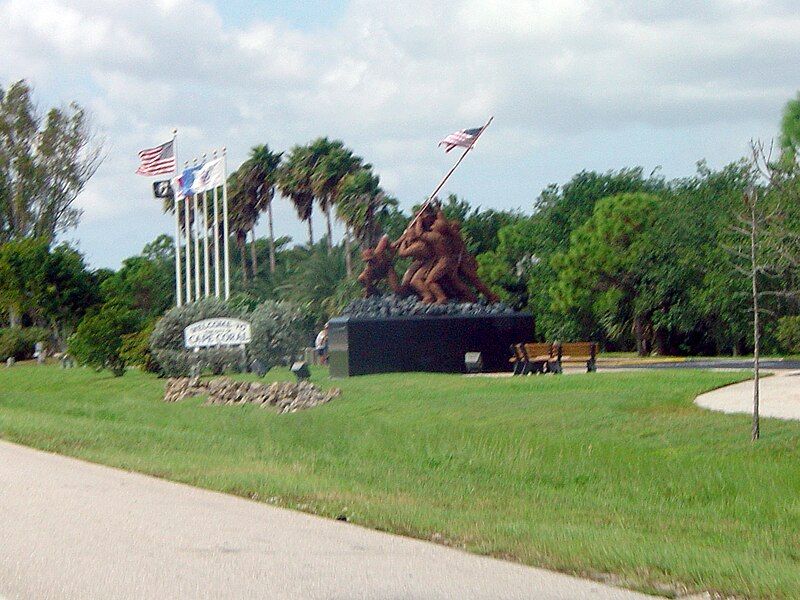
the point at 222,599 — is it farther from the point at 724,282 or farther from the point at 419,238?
the point at 724,282

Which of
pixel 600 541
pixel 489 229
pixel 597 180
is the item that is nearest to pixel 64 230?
pixel 489 229

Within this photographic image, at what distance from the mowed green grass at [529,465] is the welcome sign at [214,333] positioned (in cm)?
857

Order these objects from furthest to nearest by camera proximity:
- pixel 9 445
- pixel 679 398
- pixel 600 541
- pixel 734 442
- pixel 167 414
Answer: pixel 167 414, pixel 679 398, pixel 9 445, pixel 734 442, pixel 600 541

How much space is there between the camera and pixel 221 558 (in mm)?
8531

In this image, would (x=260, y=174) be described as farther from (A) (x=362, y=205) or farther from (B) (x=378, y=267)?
(B) (x=378, y=267)

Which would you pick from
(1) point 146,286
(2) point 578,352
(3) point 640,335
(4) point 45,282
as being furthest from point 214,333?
(1) point 146,286

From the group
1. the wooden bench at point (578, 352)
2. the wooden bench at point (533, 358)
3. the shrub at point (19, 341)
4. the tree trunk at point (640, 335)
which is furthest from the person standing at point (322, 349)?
the shrub at point (19, 341)

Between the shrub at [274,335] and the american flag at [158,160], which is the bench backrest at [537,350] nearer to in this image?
→ the shrub at [274,335]

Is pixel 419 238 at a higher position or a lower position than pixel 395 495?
higher

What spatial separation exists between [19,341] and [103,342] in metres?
23.4

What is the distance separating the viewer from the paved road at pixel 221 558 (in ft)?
24.7

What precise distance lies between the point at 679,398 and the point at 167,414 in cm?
1268

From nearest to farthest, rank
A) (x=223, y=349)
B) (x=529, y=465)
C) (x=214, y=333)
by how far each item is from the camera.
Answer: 1. (x=529, y=465)
2. (x=214, y=333)
3. (x=223, y=349)

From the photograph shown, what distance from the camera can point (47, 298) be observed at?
60.7 metres
